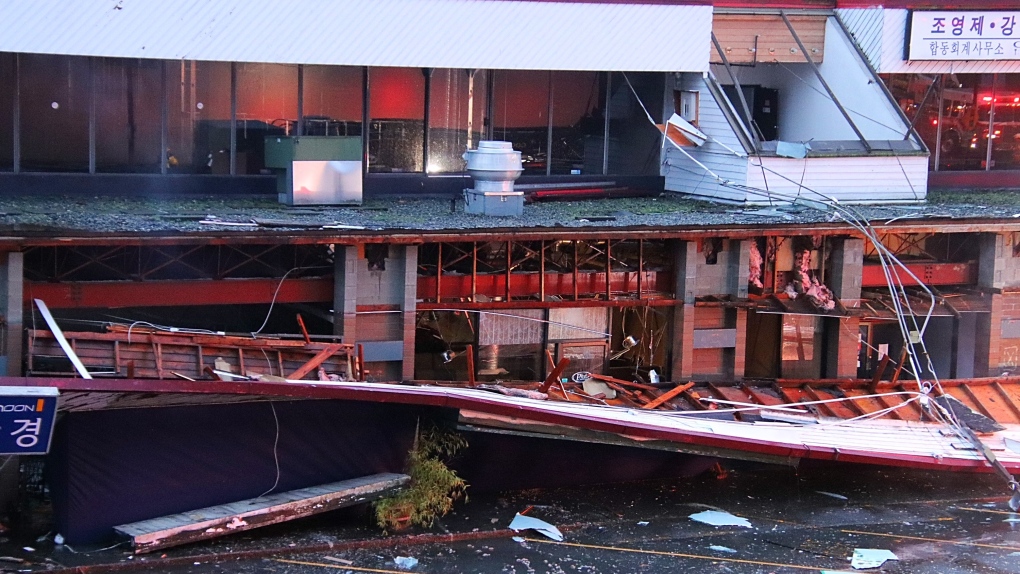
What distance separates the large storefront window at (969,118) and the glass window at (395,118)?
10.3 m

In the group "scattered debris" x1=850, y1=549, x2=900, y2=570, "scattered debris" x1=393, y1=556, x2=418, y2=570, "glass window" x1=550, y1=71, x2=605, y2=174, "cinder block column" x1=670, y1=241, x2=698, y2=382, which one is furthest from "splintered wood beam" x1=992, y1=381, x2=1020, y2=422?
"scattered debris" x1=393, y1=556, x2=418, y2=570

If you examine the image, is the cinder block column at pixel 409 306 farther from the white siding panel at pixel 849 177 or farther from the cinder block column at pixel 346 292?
the white siding panel at pixel 849 177

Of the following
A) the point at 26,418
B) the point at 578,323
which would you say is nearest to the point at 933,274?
the point at 578,323

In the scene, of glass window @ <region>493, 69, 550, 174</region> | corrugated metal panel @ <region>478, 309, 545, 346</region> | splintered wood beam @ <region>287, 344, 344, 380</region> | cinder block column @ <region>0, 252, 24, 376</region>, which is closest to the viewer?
cinder block column @ <region>0, 252, 24, 376</region>

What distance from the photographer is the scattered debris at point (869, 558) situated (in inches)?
614

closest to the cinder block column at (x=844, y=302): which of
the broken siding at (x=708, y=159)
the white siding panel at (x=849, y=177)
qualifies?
the white siding panel at (x=849, y=177)

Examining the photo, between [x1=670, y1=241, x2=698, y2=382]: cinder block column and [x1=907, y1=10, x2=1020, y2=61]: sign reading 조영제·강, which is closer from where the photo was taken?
[x1=670, y1=241, x2=698, y2=382]: cinder block column

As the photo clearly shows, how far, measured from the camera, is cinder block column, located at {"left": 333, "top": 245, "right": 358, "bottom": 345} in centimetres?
1803

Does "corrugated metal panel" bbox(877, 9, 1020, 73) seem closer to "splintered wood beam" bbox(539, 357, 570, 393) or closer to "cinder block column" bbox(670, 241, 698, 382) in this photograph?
"cinder block column" bbox(670, 241, 698, 382)

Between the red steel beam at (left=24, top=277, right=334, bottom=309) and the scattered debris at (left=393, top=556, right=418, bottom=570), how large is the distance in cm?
471

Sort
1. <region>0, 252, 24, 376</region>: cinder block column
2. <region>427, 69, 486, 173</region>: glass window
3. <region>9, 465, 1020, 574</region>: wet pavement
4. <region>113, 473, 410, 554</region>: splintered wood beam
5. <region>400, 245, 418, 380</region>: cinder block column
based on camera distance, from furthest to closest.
Answer: 1. <region>427, 69, 486, 173</region>: glass window
2. <region>400, 245, 418, 380</region>: cinder block column
3. <region>0, 252, 24, 376</region>: cinder block column
4. <region>9, 465, 1020, 574</region>: wet pavement
5. <region>113, 473, 410, 554</region>: splintered wood beam

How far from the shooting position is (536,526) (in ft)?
53.8

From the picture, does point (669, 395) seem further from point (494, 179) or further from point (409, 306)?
point (494, 179)

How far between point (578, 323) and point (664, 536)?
16.9ft
